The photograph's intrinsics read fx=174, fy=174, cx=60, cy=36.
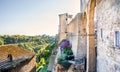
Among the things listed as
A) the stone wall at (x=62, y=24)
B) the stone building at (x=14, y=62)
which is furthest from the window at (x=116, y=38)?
the stone wall at (x=62, y=24)

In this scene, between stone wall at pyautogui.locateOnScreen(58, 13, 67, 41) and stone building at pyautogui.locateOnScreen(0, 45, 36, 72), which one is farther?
stone wall at pyautogui.locateOnScreen(58, 13, 67, 41)

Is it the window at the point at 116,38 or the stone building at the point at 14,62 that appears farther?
the stone building at the point at 14,62

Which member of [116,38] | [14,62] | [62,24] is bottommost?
[14,62]

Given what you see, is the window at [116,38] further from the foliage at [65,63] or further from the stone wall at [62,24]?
the stone wall at [62,24]

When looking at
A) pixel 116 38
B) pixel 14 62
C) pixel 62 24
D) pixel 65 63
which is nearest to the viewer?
pixel 116 38

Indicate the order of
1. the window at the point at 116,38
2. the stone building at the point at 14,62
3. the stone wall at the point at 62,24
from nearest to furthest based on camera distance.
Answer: the window at the point at 116,38, the stone building at the point at 14,62, the stone wall at the point at 62,24

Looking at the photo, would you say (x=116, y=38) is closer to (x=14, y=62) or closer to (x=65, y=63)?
(x=65, y=63)

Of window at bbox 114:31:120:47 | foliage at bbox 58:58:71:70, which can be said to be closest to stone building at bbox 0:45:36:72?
foliage at bbox 58:58:71:70

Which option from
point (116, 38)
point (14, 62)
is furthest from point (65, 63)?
point (116, 38)

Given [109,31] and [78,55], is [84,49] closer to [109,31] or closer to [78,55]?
[78,55]

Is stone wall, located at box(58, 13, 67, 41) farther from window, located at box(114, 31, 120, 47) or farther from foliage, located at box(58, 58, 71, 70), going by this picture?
window, located at box(114, 31, 120, 47)

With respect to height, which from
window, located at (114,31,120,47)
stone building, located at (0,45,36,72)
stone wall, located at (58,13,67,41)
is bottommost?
stone building, located at (0,45,36,72)

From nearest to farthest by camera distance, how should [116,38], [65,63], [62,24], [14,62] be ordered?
[116,38] → [65,63] → [14,62] → [62,24]

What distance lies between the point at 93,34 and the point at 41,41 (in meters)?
75.2
